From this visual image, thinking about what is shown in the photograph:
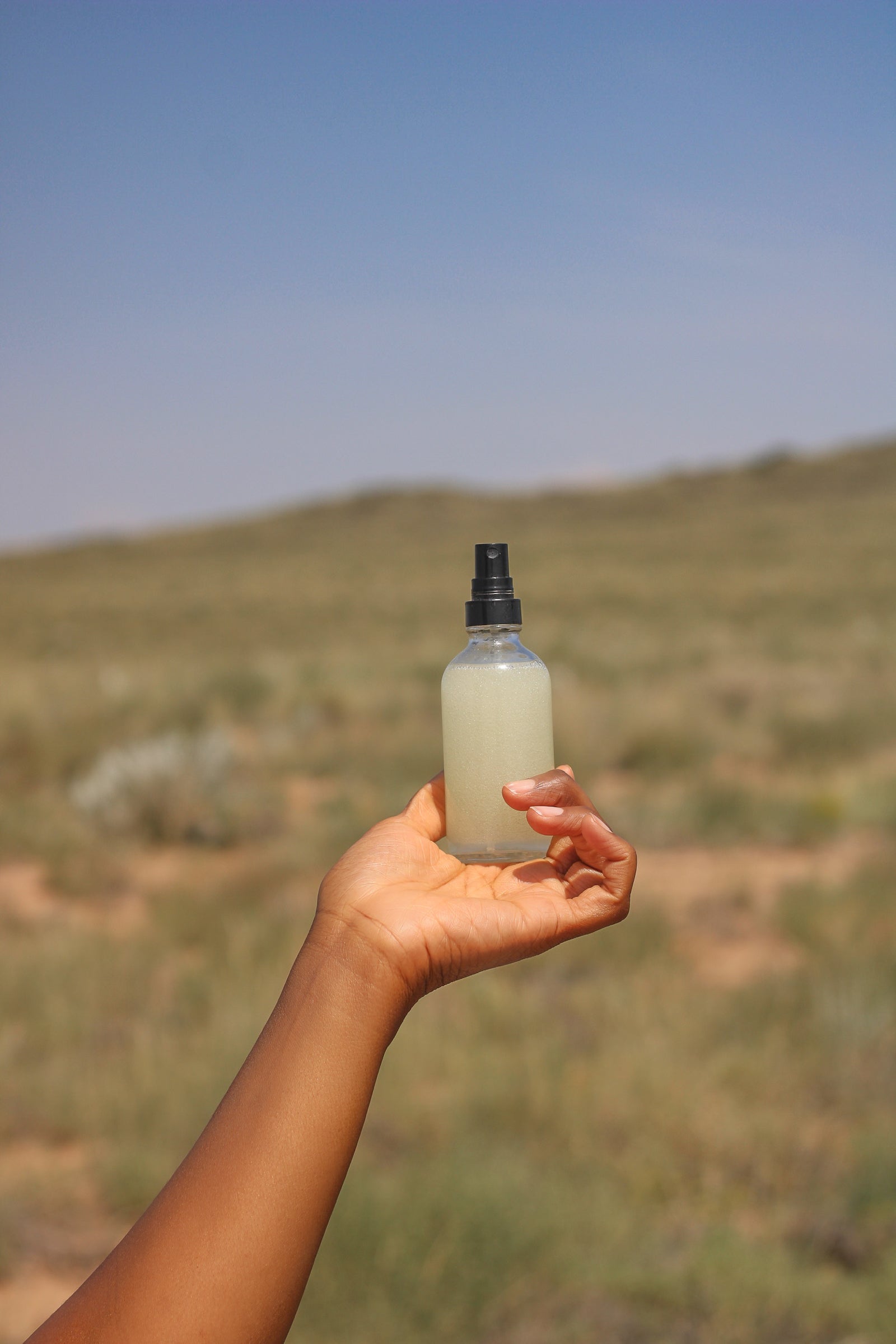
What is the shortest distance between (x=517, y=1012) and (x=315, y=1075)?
4.07 m

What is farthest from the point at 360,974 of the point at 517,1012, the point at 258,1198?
the point at 517,1012

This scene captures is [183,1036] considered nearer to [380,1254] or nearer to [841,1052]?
[380,1254]

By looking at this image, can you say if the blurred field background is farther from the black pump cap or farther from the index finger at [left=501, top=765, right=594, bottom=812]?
the black pump cap

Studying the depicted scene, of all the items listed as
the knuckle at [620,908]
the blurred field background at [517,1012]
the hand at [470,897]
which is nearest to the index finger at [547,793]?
the hand at [470,897]

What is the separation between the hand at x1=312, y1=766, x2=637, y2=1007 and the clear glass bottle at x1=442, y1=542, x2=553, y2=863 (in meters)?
0.06

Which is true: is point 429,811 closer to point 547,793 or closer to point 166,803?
point 547,793

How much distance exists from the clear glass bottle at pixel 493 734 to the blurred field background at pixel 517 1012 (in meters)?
2.26

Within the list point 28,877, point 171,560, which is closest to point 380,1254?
point 28,877

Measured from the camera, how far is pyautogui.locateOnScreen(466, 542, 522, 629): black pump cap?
1.70 meters

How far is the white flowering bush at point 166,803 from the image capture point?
28.6 ft

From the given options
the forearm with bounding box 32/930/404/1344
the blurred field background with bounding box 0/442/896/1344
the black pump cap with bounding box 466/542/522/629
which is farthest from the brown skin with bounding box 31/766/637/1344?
the blurred field background with bounding box 0/442/896/1344

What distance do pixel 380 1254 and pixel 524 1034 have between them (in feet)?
5.33

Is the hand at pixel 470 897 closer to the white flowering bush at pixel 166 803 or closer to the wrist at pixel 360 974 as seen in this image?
the wrist at pixel 360 974

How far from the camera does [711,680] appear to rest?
48.8ft
